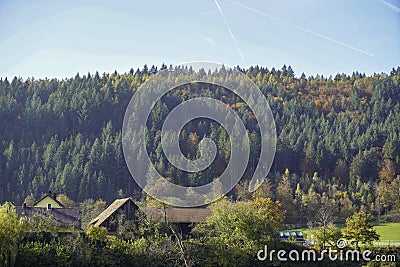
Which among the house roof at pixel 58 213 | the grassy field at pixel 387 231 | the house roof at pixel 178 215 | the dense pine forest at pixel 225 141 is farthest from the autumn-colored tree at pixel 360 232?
the dense pine forest at pixel 225 141

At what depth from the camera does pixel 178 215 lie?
28.0 meters

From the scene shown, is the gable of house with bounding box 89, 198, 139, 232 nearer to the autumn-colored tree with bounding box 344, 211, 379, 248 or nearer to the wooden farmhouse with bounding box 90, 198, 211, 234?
the wooden farmhouse with bounding box 90, 198, 211, 234

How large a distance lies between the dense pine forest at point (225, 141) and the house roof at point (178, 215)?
16520 millimetres

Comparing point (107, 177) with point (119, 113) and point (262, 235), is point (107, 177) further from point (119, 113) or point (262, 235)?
point (262, 235)

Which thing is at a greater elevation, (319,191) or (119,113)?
(119,113)

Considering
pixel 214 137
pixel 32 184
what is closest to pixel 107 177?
Result: pixel 32 184

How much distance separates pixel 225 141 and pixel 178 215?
99.8 ft

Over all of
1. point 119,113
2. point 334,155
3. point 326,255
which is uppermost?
point 119,113

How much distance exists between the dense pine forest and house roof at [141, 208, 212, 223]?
650 inches

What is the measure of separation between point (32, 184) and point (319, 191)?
27683mm

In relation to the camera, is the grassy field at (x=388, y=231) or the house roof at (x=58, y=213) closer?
the house roof at (x=58, y=213)

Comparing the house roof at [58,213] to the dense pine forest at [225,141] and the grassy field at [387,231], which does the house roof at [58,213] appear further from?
the dense pine forest at [225,141]

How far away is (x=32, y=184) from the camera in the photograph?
5334cm

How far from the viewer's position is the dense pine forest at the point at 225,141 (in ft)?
170
